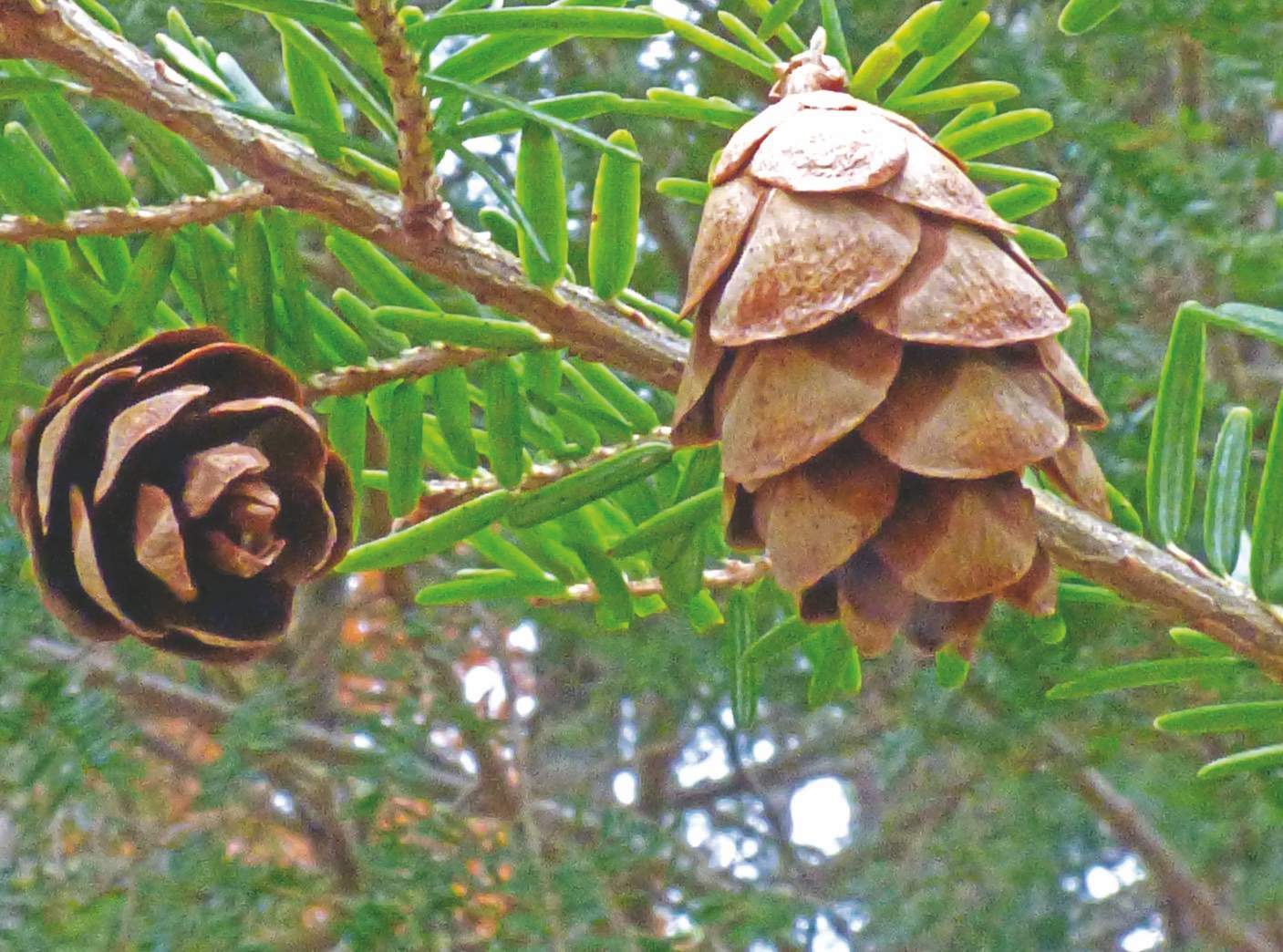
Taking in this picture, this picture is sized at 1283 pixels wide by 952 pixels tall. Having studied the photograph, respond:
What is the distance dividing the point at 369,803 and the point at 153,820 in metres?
0.54

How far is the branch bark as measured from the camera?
308mm

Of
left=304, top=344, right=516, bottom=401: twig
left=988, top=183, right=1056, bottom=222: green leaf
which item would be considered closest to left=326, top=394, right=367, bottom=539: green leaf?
left=304, top=344, right=516, bottom=401: twig

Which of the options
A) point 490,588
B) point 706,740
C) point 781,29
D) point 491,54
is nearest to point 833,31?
point 781,29

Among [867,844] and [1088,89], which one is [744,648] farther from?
[867,844]

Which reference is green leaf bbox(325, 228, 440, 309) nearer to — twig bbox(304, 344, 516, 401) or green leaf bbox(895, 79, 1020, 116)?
twig bbox(304, 344, 516, 401)

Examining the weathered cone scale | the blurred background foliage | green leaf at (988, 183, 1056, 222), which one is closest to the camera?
the weathered cone scale

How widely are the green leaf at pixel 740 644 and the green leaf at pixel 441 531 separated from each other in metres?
0.13

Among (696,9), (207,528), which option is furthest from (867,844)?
(207,528)

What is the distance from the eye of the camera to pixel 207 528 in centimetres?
33

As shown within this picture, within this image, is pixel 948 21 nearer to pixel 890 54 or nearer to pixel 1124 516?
pixel 890 54

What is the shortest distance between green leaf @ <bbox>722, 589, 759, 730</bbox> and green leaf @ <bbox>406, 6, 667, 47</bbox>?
24 centimetres

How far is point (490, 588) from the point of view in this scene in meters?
0.45

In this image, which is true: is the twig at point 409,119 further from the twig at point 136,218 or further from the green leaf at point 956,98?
the green leaf at point 956,98

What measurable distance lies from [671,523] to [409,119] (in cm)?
15
